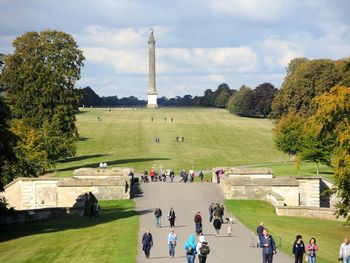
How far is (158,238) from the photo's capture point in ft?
125

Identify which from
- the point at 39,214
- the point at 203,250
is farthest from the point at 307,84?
the point at 203,250

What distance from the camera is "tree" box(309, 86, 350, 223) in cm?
4275

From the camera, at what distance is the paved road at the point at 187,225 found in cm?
3266

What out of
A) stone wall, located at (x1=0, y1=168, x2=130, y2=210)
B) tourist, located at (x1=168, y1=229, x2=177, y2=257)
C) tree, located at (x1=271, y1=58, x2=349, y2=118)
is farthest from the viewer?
tree, located at (x1=271, y1=58, x2=349, y2=118)

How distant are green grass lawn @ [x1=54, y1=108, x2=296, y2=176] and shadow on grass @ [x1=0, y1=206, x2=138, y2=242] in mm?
30775

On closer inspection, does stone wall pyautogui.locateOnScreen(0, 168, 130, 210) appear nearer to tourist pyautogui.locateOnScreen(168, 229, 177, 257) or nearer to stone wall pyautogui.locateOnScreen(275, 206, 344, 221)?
stone wall pyautogui.locateOnScreen(275, 206, 344, 221)

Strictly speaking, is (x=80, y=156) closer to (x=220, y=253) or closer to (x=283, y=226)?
(x=283, y=226)

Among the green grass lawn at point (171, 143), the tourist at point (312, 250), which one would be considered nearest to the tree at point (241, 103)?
the green grass lawn at point (171, 143)

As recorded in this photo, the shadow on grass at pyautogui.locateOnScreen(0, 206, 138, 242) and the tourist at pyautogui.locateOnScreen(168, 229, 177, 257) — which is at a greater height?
the tourist at pyautogui.locateOnScreen(168, 229, 177, 257)

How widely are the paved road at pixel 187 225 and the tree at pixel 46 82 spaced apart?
66.3 feet

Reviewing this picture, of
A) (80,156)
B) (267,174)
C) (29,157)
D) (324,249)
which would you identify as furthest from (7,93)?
(324,249)

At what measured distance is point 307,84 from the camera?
112750 millimetres

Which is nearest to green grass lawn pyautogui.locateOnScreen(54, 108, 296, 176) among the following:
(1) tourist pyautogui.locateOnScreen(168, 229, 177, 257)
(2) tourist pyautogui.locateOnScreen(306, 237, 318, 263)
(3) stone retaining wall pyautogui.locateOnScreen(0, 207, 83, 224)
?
(3) stone retaining wall pyautogui.locateOnScreen(0, 207, 83, 224)

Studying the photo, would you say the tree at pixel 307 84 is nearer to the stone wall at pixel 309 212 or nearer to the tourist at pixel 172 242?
the stone wall at pixel 309 212
